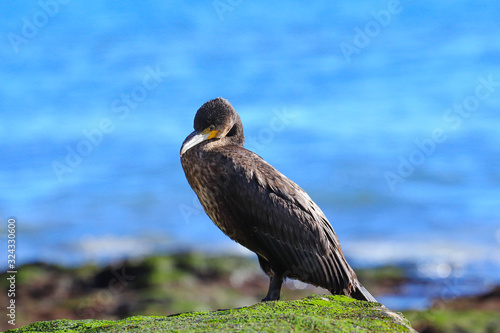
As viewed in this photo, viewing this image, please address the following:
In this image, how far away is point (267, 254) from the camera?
7156mm

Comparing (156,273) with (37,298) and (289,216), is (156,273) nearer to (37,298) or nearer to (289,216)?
(37,298)

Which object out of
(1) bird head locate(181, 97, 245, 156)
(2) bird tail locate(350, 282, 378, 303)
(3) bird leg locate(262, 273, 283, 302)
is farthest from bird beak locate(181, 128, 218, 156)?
(2) bird tail locate(350, 282, 378, 303)

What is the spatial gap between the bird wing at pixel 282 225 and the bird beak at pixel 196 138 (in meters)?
0.47

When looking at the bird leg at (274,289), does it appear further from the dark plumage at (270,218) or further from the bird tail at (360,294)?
the bird tail at (360,294)

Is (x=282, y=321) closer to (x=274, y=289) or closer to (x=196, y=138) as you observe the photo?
(x=274, y=289)

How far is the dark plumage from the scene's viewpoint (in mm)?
7066

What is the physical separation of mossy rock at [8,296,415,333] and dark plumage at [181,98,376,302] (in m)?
0.83

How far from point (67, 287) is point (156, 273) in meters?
2.33

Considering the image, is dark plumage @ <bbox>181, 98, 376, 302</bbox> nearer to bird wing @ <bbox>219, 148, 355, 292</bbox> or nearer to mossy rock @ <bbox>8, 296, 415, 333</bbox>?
bird wing @ <bbox>219, 148, 355, 292</bbox>

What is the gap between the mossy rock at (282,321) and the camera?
4.83 m

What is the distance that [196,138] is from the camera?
7.55m

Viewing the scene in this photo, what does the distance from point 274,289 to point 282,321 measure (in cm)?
214

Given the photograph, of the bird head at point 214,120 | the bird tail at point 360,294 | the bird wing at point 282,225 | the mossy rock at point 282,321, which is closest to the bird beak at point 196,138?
the bird head at point 214,120

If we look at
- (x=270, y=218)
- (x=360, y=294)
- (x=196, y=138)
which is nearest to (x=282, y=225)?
(x=270, y=218)
